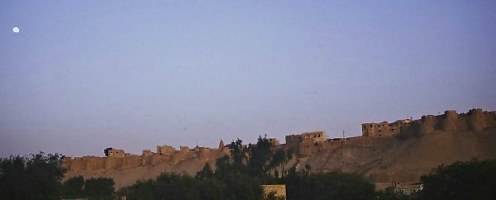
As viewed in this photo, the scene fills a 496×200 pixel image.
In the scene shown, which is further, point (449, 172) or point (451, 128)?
point (451, 128)

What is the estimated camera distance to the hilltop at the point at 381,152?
6812cm

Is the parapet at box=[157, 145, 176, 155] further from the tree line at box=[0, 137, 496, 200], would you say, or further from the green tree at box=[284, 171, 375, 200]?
the green tree at box=[284, 171, 375, 200]

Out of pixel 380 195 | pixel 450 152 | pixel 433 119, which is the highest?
pixel 433 119

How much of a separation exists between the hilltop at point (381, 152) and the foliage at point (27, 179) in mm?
33422

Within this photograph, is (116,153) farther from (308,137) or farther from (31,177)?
(31,177)

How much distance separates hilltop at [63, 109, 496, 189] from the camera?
6812 cm

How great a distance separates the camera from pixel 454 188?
93.1 ft

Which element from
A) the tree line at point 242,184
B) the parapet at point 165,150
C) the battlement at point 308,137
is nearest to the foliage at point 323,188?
the tree line at point 242,184

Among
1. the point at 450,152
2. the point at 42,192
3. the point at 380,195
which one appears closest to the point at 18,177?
the point at 42,192

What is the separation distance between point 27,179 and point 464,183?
758 inches

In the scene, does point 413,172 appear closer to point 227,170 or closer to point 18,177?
point 227,170

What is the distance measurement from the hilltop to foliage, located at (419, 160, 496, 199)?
28913 millimetres

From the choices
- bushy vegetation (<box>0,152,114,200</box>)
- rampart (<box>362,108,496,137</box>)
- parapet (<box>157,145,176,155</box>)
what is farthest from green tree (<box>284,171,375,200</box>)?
parapet (<box>157,145,176,155</box>)

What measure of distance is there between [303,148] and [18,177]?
199ft
